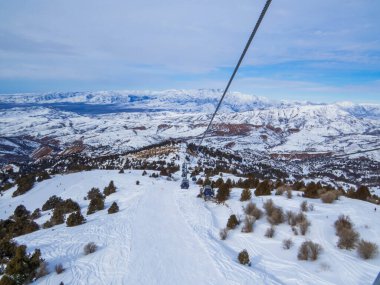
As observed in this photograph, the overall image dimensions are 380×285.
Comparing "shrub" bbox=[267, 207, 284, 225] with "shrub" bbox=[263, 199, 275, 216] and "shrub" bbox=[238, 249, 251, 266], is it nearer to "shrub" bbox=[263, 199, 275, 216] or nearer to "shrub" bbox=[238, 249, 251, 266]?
"shrub" bbox=[263, 199, 275, 216]

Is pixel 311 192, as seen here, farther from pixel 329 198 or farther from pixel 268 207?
pixel 268 207

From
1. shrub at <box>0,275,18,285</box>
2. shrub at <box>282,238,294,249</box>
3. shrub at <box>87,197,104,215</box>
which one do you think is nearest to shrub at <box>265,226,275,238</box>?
shrub at <box>282,238,294,249</box>

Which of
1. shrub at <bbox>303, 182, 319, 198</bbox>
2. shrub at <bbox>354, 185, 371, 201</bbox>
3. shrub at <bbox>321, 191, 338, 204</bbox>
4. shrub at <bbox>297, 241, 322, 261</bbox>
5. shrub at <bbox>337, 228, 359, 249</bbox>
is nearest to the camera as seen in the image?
shrub at <bbox>297, 241, 322, 261</bbox>

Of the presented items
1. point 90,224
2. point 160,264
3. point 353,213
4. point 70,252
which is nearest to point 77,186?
point 90,224

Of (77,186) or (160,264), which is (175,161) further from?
(160,264)

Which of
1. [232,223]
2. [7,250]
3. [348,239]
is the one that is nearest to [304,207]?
[232,223]
